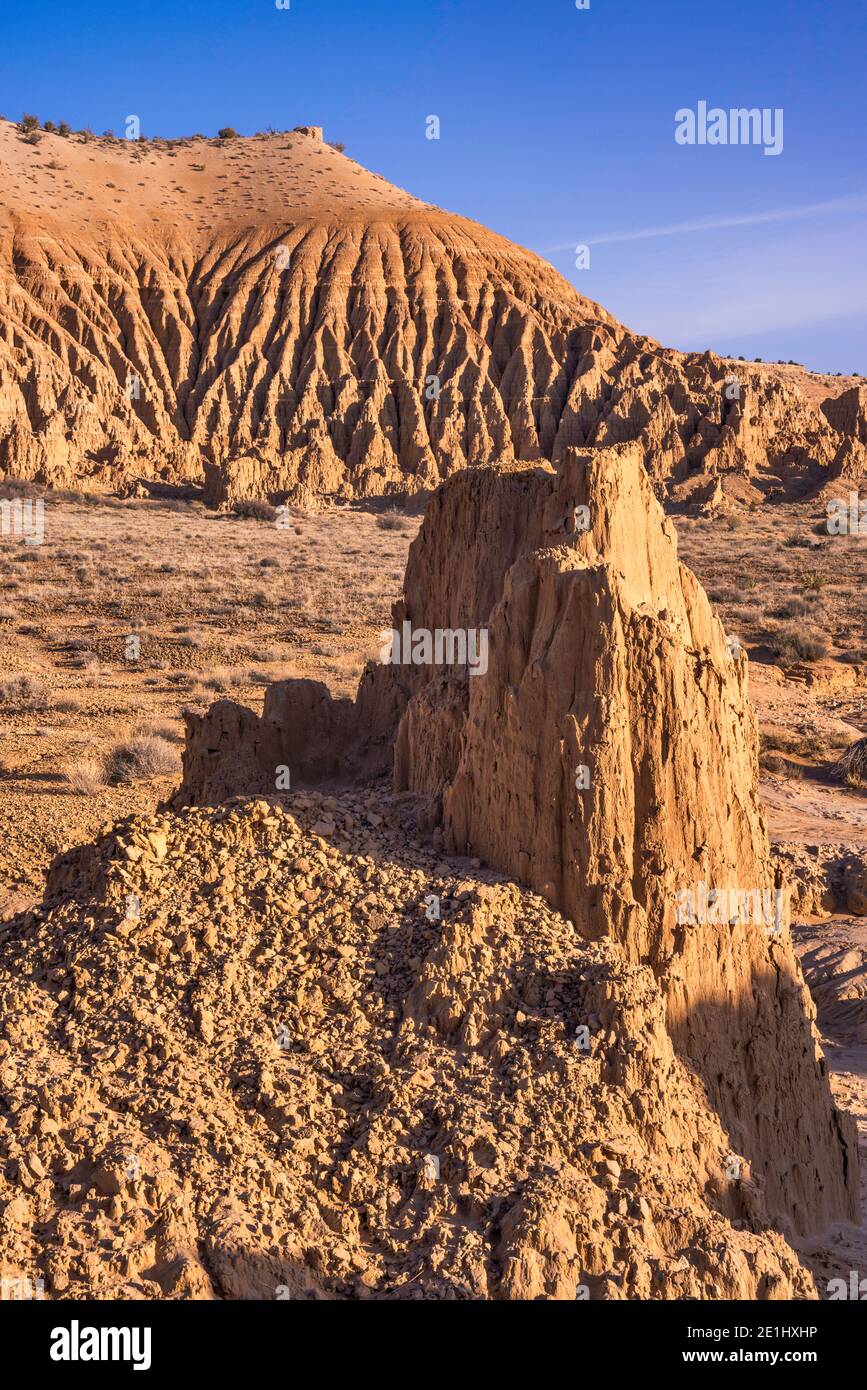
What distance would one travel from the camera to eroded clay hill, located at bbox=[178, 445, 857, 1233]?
5.98m

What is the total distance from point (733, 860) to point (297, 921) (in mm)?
2474

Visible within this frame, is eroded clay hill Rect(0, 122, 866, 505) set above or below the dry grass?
above

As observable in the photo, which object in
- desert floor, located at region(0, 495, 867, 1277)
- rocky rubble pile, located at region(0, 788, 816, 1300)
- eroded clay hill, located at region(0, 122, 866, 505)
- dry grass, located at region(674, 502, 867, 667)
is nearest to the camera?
rocky rubble pile, located at region(0, 788, 816, 1300)

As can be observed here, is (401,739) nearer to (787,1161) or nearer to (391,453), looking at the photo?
Result: (787,1161)

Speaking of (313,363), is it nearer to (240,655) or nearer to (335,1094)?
(240,655)

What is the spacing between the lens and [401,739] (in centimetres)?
775

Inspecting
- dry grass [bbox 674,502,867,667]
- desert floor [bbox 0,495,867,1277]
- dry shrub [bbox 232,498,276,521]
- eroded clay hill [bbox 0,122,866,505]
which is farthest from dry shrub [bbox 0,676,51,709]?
eroded clay hill [bbox 0,122,866,505]

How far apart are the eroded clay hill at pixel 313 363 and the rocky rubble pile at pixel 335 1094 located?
47.7m

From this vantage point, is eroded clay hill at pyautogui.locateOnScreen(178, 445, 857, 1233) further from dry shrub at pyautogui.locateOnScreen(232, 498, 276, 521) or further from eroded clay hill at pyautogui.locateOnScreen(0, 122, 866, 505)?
eroded clay hill at pyautogui.locateOnScreen(0, 122, 866, 505)

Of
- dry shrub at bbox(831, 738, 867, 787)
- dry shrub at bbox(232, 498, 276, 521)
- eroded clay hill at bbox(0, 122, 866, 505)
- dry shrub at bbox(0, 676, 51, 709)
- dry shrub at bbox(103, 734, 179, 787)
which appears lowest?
dry shrub at bbox(831, 738, 867, 787)

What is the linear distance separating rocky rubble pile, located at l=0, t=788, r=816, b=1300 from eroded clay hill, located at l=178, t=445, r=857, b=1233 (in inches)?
14.3

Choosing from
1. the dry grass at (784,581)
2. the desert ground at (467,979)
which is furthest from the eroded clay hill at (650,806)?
the dry grass at (784,581)

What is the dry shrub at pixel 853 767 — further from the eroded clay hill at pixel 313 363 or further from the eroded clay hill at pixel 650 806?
the eroded clay hill at pixel 313 363
